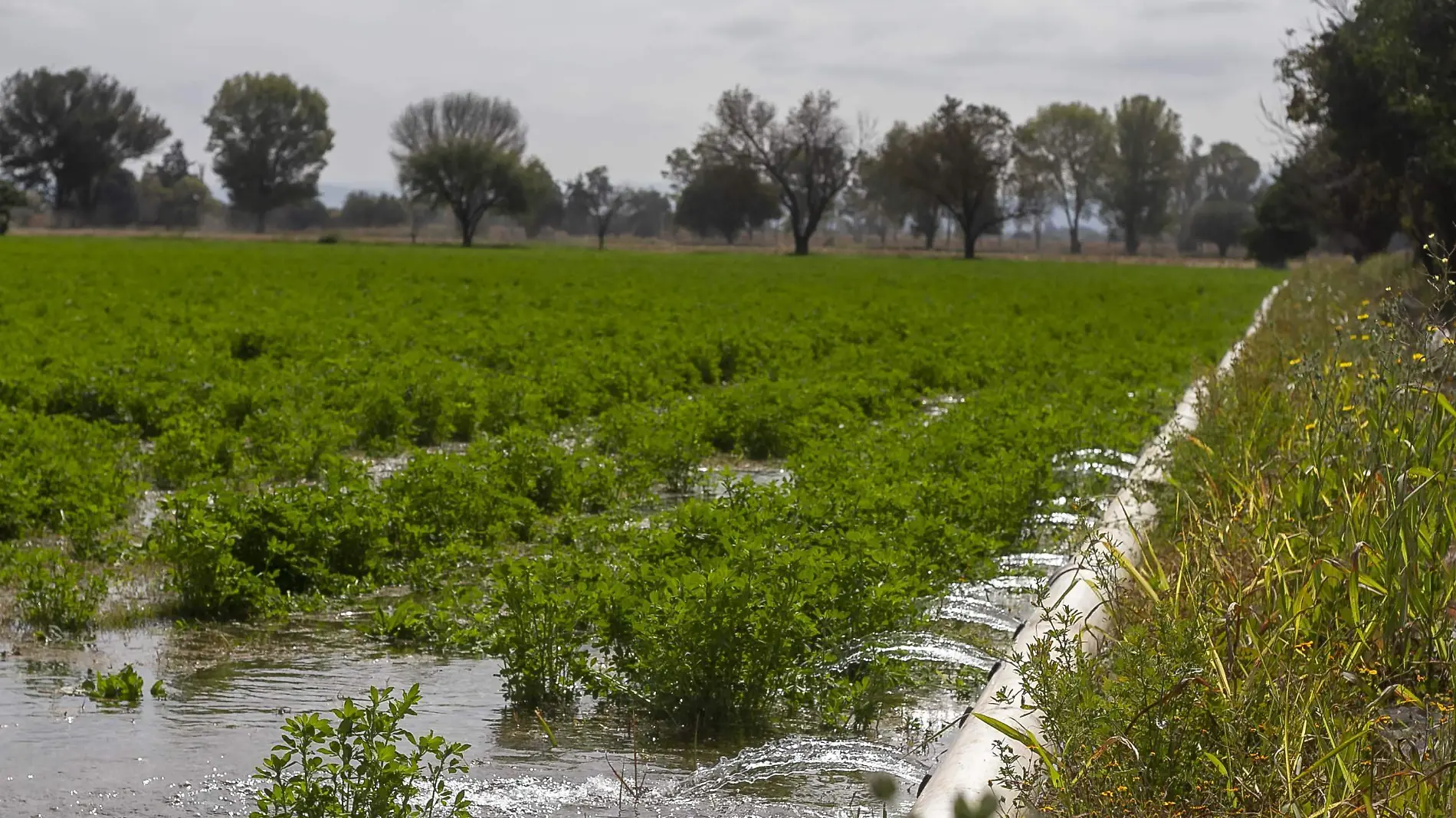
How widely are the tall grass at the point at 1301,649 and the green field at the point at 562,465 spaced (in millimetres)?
1243

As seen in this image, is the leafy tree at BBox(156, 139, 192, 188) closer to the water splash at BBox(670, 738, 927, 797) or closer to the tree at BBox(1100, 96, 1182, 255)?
the tree at BBox(1100, 96, 1182, 255)

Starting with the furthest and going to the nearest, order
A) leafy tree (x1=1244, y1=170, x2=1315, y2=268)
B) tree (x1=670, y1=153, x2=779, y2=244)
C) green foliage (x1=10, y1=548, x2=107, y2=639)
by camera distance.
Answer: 1. tree (x1=670, y1=153, x2=779, y2=244)
2. leafy tree (x1=1244, y1=170, x2=1315, y2=268)
3. green foliage (x1=10, y1=548, x2=107, y2=639)

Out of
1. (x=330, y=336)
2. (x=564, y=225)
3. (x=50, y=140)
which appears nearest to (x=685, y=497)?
(x=330, y=336)

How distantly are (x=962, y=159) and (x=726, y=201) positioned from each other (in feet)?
87.6

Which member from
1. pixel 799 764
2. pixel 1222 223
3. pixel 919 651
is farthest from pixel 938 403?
pixel 1222 223

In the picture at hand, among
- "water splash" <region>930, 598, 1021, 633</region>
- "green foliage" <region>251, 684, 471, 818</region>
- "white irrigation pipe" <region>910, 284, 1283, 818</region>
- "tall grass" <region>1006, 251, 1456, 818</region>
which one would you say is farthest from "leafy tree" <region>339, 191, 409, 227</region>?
"green foliage" <region>251, 684, 471, 818</region>

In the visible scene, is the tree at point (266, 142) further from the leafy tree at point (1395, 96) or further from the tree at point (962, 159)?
the leafy tree at point (1395, 96)

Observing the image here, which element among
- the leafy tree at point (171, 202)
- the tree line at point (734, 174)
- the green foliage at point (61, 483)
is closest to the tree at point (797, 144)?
the tree line at point (734, 174)

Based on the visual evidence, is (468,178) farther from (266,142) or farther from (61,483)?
(61,483)

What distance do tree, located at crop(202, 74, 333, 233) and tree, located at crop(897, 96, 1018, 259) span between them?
56.9 meters

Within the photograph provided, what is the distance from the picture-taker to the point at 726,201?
402ft

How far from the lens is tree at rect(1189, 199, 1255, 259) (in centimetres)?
13588

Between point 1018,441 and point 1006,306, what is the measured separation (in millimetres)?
21590

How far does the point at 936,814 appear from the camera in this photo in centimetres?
388
